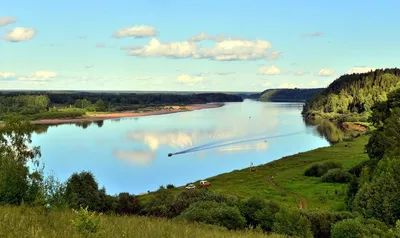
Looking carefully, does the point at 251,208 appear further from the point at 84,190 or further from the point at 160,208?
the point at 84,190

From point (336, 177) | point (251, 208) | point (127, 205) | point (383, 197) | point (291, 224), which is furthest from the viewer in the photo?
point (336, 177)

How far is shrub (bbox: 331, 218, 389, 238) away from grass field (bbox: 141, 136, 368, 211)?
17918 millimetres

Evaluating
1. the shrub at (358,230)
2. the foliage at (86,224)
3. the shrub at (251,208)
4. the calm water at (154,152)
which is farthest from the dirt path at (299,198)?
the foliage at (86,224)

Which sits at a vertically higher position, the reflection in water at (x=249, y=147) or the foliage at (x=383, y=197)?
the foliage at (x=383, y=197)

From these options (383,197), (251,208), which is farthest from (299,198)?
(251,208)

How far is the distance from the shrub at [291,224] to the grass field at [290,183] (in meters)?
17.6

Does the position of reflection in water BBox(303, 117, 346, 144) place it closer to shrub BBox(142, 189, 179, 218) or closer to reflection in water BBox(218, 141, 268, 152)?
reflection in water BBox(218, 141, 268, 152)

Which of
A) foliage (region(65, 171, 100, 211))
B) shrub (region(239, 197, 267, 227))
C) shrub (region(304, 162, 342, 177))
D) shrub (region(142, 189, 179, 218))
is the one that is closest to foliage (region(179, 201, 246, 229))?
shrub (region(239, 197, 267, 227))

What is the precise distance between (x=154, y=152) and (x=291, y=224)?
200ft

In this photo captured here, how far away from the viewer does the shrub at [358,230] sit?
21078mm

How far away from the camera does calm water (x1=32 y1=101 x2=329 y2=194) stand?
62.1 metres

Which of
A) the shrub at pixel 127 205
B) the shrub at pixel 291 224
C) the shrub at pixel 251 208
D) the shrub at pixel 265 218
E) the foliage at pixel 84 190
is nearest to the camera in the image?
the shrub at pixel 291 224

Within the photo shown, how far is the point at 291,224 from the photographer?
932 inches

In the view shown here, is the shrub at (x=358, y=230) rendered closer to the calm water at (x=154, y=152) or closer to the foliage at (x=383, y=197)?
the foliage at (x=383, y=197)
